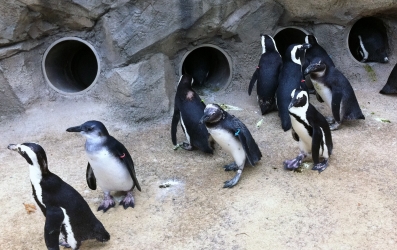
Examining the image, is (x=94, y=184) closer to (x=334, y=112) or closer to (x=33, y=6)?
(x=33, y=6)

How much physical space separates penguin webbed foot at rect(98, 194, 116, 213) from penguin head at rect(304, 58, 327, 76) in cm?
175

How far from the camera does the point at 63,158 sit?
3.29 meters

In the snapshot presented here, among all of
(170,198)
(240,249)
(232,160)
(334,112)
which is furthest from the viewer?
(334,112)

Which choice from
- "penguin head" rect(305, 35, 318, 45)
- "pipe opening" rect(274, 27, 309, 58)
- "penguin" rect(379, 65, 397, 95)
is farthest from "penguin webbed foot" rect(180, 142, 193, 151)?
"penguin" rect(379, 65, 397, 95)

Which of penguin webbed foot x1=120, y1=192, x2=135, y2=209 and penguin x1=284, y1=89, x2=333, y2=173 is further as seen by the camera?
penguin x1=284, y1=89, x2=333, y2=173

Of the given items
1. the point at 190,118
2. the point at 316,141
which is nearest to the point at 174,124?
the point at 190,118

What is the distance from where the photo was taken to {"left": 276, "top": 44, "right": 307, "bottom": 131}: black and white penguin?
140 inches

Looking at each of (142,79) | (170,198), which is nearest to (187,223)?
Result: (170,198)

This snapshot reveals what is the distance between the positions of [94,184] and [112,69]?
128 centimetres

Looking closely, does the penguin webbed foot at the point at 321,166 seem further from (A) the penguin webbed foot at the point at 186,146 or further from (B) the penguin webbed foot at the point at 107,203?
(B) the penguin webbed foot at the point at 107,203

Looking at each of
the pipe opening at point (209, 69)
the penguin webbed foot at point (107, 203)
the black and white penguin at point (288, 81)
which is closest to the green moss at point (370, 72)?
the black and white penguin at point (288, 81)

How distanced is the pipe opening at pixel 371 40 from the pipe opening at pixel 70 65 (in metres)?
2.65

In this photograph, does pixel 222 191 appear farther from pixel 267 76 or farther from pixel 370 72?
pixel 370 72

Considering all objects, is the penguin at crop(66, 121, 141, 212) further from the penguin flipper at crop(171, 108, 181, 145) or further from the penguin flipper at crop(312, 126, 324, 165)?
the penguin flipper at crop(312, 126, 324, 165)
